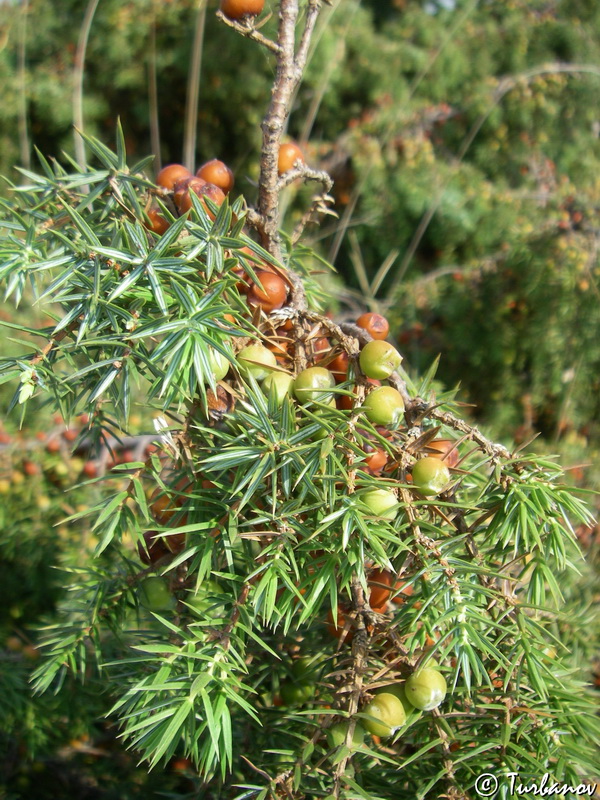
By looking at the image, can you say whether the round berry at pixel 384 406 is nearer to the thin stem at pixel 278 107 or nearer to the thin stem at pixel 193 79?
the thin stem at pixel 278 107

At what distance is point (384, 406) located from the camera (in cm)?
40

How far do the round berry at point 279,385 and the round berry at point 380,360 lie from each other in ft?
0.17

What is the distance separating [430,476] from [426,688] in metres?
0.13

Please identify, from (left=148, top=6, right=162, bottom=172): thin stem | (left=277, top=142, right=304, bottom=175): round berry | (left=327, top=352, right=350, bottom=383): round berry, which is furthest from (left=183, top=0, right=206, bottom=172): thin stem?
(left=327, top=352, right=350, bottom=383): round berry

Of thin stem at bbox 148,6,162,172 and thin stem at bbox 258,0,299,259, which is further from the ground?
thin stem at bbox 258,0,299,259

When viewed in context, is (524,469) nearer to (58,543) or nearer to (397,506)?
(397,506)

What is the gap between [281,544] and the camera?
39 centimetres

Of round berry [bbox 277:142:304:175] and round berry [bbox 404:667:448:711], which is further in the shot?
round berry [bbox 277:142:304:175]

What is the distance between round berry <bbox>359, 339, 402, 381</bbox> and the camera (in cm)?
41

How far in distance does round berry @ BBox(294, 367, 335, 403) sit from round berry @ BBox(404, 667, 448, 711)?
18 cm

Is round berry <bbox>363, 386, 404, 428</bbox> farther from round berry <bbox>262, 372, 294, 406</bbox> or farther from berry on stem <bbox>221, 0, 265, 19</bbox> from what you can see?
berry on stem <bbox>221, 0, 265, 19</bbox>

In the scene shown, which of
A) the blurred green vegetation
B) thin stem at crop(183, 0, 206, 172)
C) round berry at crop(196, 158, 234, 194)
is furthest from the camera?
the blurred green vegetation

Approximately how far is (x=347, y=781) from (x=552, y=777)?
0.42 ft

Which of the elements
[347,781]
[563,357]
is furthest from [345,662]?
[563,357]
